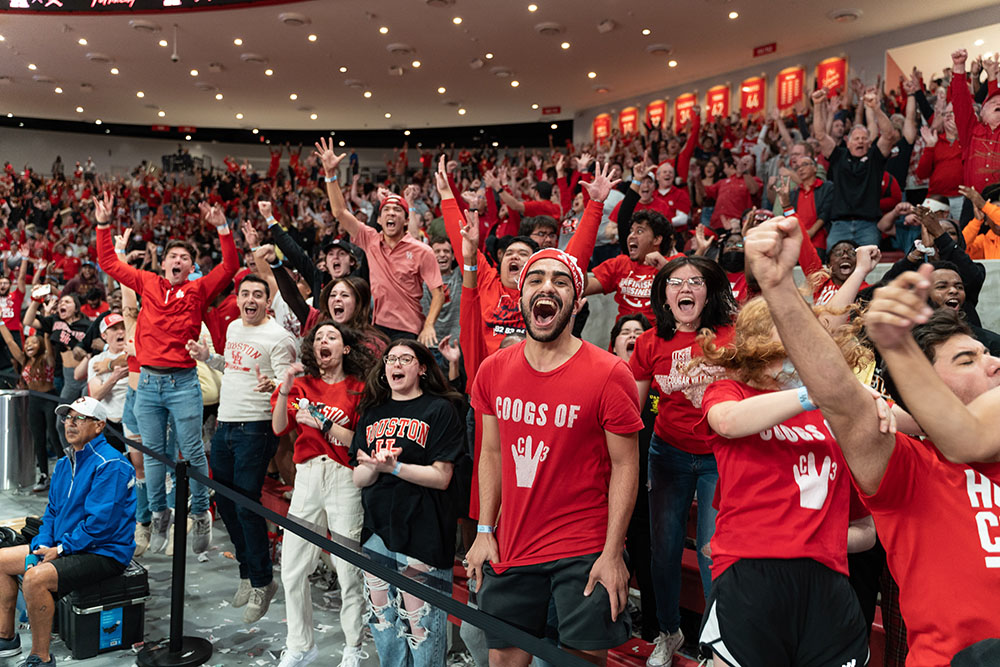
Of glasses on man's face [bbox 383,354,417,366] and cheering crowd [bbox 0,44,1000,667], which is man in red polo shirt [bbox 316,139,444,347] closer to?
cheering crowd [bbox 0,44,1000,667]

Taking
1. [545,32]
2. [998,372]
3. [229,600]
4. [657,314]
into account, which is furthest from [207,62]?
[998,372]

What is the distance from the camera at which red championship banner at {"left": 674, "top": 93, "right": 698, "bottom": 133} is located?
A: 19.2 meters

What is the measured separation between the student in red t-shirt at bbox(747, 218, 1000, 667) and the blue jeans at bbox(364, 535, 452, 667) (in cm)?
200

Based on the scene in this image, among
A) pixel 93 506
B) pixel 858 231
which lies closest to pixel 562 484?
pixel 93 506

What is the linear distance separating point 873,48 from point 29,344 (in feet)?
50.9

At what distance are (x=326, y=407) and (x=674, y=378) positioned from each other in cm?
176

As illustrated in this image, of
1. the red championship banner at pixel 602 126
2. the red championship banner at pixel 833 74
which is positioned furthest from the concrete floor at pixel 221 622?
the red championship banner at pixel 602 126

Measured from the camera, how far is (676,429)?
3248 mm

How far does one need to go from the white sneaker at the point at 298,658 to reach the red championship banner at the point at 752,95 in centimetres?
1636

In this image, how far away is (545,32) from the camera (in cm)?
1511

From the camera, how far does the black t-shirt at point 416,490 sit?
3.38 m

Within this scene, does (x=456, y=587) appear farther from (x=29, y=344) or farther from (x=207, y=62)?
(x=207, y=62)

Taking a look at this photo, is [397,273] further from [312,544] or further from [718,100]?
[718,100]

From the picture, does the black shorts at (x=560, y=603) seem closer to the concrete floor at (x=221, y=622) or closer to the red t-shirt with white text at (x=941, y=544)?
the red t-shirt with white text at (x=941, y=544)
